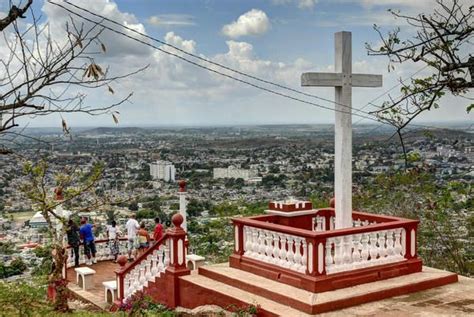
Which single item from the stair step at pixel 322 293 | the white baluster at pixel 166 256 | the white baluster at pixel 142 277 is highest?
the white baluster at pixel 166 256

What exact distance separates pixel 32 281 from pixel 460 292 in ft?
28.0

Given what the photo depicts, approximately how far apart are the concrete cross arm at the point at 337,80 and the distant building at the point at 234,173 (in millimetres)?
26066

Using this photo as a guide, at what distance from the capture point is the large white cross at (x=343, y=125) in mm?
9430

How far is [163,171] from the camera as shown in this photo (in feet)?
105

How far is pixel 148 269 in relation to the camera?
10562 millimetres

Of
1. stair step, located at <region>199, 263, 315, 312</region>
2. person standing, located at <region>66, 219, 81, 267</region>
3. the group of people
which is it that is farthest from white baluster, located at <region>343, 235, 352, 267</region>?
person standing, located at <region>66, 219, 81, 267</region>

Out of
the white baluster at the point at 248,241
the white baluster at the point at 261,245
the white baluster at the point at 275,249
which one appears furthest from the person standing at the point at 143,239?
the white baluster at the point at 275,249

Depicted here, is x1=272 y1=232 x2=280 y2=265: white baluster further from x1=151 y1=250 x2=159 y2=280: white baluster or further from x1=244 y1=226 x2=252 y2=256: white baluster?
x1=151 y1=250 x2=159 y2=280: white baluster

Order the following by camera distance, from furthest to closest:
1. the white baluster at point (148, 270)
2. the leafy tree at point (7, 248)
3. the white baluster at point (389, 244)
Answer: the leafy tree at point (7, 248)
the white baluster at point (148, 270)
the white baluster at point (389, 244)

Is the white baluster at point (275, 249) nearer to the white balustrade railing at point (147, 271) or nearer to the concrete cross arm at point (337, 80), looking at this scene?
the white balustrade railing at point (147, 271)

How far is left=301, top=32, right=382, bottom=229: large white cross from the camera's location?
943 cm

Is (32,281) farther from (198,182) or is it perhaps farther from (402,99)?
(198,182)

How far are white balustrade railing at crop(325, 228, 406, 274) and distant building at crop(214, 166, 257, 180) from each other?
26.3 metres

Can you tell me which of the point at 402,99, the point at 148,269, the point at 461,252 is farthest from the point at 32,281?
the point at 461,252
